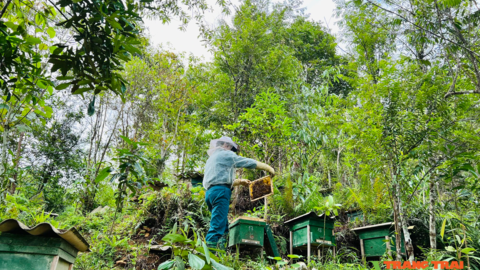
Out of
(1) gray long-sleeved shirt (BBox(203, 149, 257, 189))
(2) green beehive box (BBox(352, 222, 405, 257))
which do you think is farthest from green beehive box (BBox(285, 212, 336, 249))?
(1) gray long-sleeved shirt (BBox(203, 149, 257, 189))

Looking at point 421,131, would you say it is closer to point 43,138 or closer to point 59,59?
point 59,59

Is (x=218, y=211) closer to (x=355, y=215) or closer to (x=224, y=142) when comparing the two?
(x=224, y=142)

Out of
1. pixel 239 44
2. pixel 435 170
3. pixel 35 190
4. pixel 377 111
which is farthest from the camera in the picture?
pixel 35 190

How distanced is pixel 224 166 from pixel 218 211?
63 cm

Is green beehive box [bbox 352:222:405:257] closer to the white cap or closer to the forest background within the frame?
the forest background

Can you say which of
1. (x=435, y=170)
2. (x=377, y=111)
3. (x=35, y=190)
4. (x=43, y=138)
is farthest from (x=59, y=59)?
(x=43, y=138)

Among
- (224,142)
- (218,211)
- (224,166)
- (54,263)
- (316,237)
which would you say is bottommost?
(54,263)

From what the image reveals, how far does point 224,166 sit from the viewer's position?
4289 millimetres

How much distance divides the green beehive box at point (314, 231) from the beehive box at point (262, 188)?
761 mm

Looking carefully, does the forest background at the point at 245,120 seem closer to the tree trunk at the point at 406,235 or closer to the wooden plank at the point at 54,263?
the tree trunk at the point at 406,235

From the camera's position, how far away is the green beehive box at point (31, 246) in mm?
2070

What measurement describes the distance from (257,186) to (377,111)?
6.64 feet

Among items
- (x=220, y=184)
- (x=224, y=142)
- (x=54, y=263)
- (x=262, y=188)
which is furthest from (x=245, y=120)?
(x=54, y=263)

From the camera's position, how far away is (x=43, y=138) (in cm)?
849
